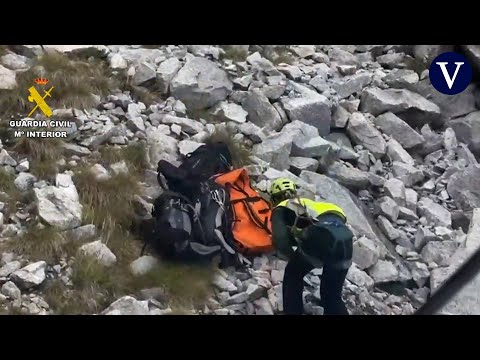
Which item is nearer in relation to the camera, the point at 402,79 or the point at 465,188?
the point at 465,188

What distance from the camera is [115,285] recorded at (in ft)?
13.0

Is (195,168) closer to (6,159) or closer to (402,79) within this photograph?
(6,159)

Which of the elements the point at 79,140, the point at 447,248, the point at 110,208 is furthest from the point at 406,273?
the point at 79,140

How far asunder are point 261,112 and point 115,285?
2.34 metres

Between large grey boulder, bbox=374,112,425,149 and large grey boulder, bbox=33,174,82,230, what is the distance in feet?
10.0

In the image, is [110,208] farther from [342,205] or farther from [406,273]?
[406,273]

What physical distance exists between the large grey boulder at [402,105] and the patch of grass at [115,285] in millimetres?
2825

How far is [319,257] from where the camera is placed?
3.88 m

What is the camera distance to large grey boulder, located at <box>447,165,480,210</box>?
535 centimetres

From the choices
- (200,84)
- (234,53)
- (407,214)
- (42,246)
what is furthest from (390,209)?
(42,246)

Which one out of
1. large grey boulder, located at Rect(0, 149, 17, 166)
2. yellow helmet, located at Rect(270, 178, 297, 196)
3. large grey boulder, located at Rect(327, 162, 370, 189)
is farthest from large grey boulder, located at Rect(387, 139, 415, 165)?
large grey boulder, located at Rect(0, 149, 17, 166)

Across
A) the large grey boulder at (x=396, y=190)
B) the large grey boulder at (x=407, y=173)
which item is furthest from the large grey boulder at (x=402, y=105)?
the large grey boulder at (x=396, y=190)

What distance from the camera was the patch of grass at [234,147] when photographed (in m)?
5.11

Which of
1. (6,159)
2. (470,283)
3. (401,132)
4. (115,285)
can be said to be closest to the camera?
(470,283)
